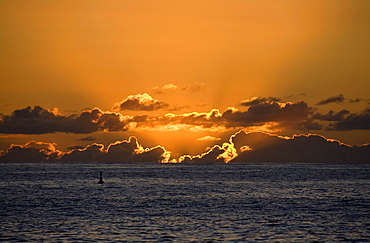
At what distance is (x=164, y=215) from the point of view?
62438mm

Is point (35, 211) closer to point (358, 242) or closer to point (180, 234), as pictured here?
point (180, 234)

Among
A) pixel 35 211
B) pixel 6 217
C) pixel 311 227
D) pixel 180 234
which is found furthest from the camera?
pixel 35 211

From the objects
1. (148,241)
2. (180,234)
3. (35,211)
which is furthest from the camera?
(35,211)

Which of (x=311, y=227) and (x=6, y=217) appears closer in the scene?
(x=311, y=227)

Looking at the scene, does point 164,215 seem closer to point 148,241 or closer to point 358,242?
point 148,241

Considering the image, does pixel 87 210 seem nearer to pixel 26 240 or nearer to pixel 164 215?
pixel 164 215

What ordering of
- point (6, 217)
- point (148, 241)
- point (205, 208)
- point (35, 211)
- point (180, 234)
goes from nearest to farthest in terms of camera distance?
point (148, 241) → point (180, 234) → point (6, 217) → point (35, 211) → point (205, 208)

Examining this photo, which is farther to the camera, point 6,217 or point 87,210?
point 87,210

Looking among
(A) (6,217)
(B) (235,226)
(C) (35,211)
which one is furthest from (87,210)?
(B) (235,226)

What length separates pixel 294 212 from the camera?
66.6 m

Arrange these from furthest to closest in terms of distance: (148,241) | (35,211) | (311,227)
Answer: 1. (35,211)
2. (311,227)
3. (148,241)

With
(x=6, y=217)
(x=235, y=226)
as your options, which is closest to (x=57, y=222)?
(x=6, y=217)

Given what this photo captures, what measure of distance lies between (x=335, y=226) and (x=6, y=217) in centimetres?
3621

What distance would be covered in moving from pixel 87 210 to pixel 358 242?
35996 millimetres
